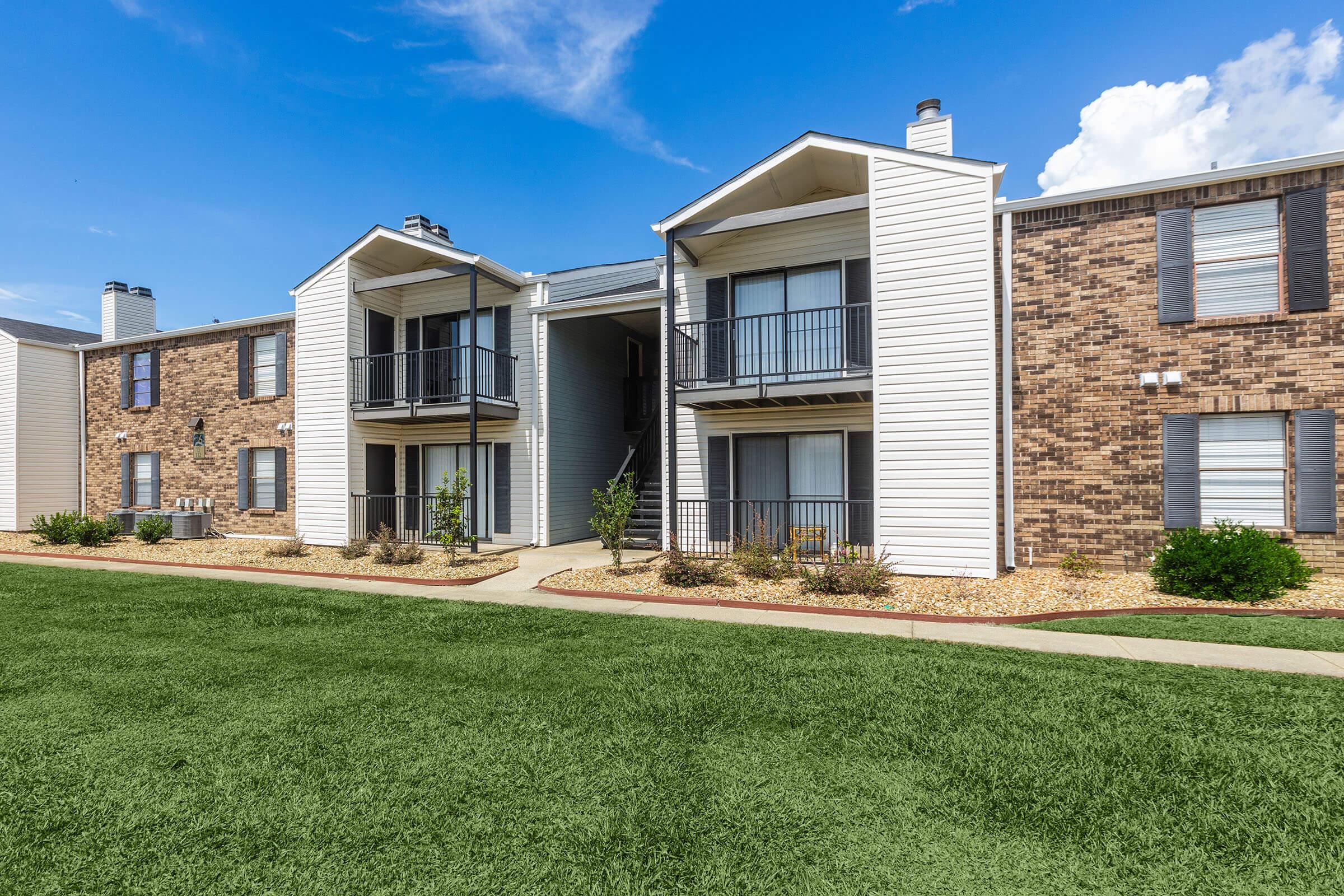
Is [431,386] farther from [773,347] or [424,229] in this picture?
[773,347]

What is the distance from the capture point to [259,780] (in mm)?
3186

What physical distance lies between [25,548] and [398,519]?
8.31 meters

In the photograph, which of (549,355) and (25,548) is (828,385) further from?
(25,548)

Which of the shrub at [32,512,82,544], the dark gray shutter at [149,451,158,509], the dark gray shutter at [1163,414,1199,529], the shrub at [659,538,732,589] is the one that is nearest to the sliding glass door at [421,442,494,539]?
the shrub at [659,538,732,589]

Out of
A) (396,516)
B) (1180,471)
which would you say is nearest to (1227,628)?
(1180,471)

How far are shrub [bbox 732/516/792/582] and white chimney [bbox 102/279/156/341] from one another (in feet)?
66.6

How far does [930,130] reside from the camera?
395 inches

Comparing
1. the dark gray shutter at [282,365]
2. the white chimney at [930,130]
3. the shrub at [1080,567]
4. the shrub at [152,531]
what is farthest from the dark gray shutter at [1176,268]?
the shrub at [152,531]

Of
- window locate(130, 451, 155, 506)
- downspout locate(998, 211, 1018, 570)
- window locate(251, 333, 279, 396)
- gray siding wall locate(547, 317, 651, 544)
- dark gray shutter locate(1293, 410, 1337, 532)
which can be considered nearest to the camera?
dark gray shutter locate(1293, 410, 1337, 532)

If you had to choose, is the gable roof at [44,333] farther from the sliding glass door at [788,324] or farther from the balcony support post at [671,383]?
the sliding glass door at [788,324]

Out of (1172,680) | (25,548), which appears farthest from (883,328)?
(25,548)

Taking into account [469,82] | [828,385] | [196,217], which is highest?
[469,82]

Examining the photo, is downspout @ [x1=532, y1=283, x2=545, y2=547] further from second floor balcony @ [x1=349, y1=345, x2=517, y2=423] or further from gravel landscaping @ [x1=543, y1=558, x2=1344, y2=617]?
gravel landscaping @ [x1=543, y1=558, x2=1344, y2=617]

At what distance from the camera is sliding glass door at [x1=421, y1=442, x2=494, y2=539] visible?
43.9 ft
